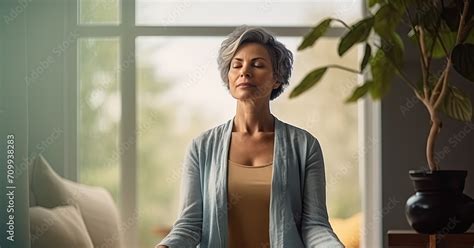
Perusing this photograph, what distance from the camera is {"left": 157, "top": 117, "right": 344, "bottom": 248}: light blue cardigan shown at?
199 centimetres

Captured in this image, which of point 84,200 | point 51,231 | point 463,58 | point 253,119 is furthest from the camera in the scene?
point 84,200

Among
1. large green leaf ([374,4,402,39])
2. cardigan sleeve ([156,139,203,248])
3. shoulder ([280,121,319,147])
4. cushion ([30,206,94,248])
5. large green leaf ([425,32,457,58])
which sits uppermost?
large green leaf ([374,4,402,39])

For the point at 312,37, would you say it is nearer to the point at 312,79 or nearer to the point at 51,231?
the point at 312,79

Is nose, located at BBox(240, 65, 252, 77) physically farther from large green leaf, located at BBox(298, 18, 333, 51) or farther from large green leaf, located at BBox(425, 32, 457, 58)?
large green leaf, located at BBox(425, 32, 457, 58)

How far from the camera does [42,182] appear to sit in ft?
9.50

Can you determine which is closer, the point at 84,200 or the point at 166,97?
the point at 84,200

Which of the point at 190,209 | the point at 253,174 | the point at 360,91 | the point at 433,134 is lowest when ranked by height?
the point at 190,209

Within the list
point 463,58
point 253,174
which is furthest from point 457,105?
point 253,174

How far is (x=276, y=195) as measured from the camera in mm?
1995

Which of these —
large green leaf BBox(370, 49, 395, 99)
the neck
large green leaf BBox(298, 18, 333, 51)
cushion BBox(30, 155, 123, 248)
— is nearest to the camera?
the neck

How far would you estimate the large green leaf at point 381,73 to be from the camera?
2326 mm

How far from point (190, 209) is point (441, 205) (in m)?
0.72

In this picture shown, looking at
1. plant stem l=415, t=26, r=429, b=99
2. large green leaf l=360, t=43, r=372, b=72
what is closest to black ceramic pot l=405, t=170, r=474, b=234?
plant stem l=415, t=26, r=429, b=99

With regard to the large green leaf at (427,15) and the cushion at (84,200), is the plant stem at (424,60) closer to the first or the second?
the large green leaf at (427,15)
